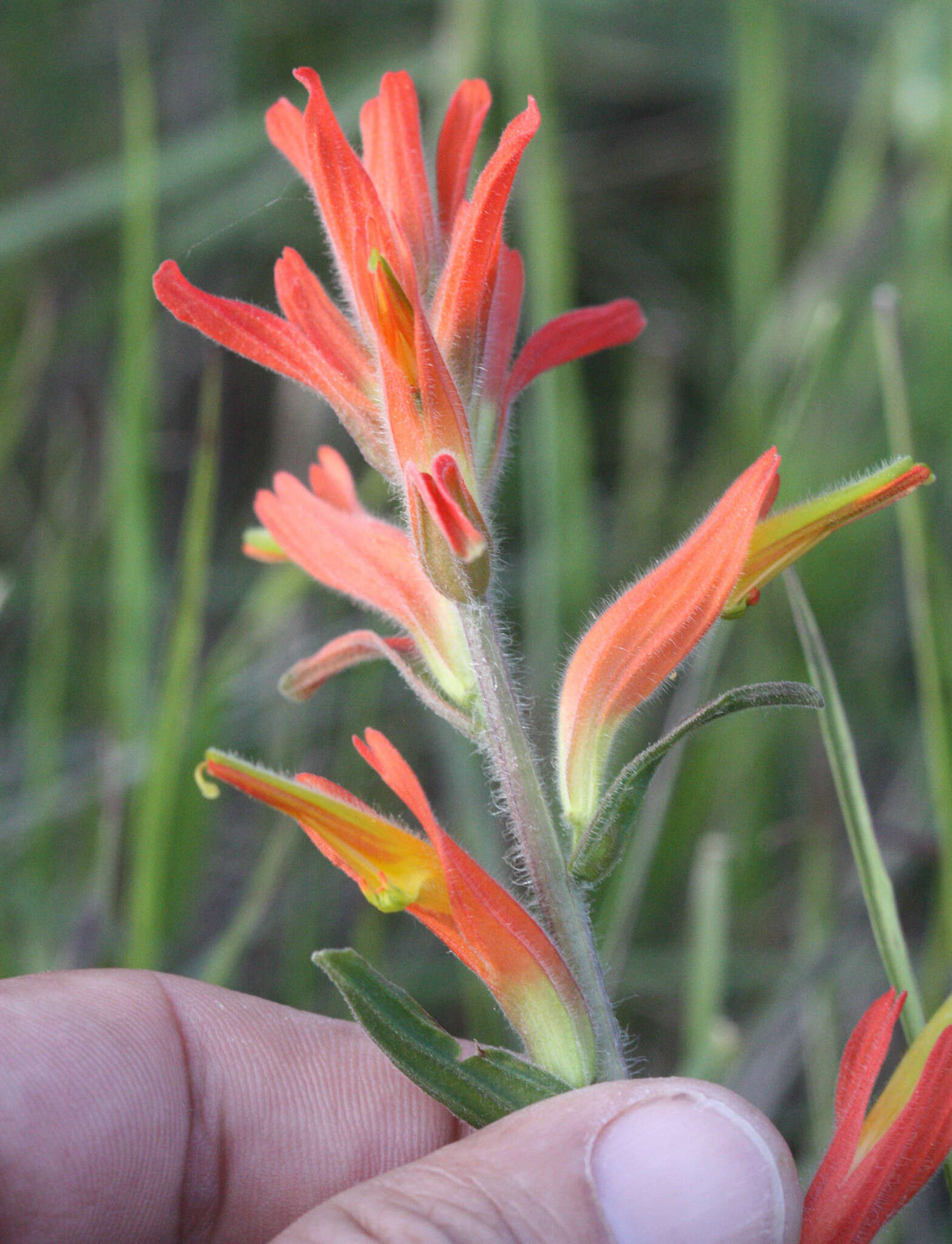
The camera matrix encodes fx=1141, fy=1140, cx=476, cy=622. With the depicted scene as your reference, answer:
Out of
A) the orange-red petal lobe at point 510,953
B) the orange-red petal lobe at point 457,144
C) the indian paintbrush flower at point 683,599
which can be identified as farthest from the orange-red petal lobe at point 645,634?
the orange-red petal lobe at point 457,144

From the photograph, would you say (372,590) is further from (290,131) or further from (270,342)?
(290,131)

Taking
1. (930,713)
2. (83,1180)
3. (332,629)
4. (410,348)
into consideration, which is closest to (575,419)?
(332,629)

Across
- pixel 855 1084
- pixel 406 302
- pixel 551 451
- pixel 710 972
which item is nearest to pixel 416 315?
pixel 406 302

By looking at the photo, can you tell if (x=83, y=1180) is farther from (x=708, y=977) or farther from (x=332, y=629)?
(x=332, y=629)

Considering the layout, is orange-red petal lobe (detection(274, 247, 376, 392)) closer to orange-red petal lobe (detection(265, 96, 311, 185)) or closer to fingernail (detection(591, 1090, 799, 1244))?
orange-red petal lobe (detection(265, 96, 311, 185))

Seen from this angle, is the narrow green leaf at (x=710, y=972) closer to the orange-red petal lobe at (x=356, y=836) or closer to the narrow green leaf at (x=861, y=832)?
the narrow green leaf at (x=861, y=832)

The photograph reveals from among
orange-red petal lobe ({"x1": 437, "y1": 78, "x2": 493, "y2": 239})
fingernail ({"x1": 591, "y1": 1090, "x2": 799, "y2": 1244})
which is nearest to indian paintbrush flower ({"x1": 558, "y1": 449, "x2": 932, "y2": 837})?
fingernail ({"x1": 591, "y1": 1090, "x2": 799, "y2": 1244})
